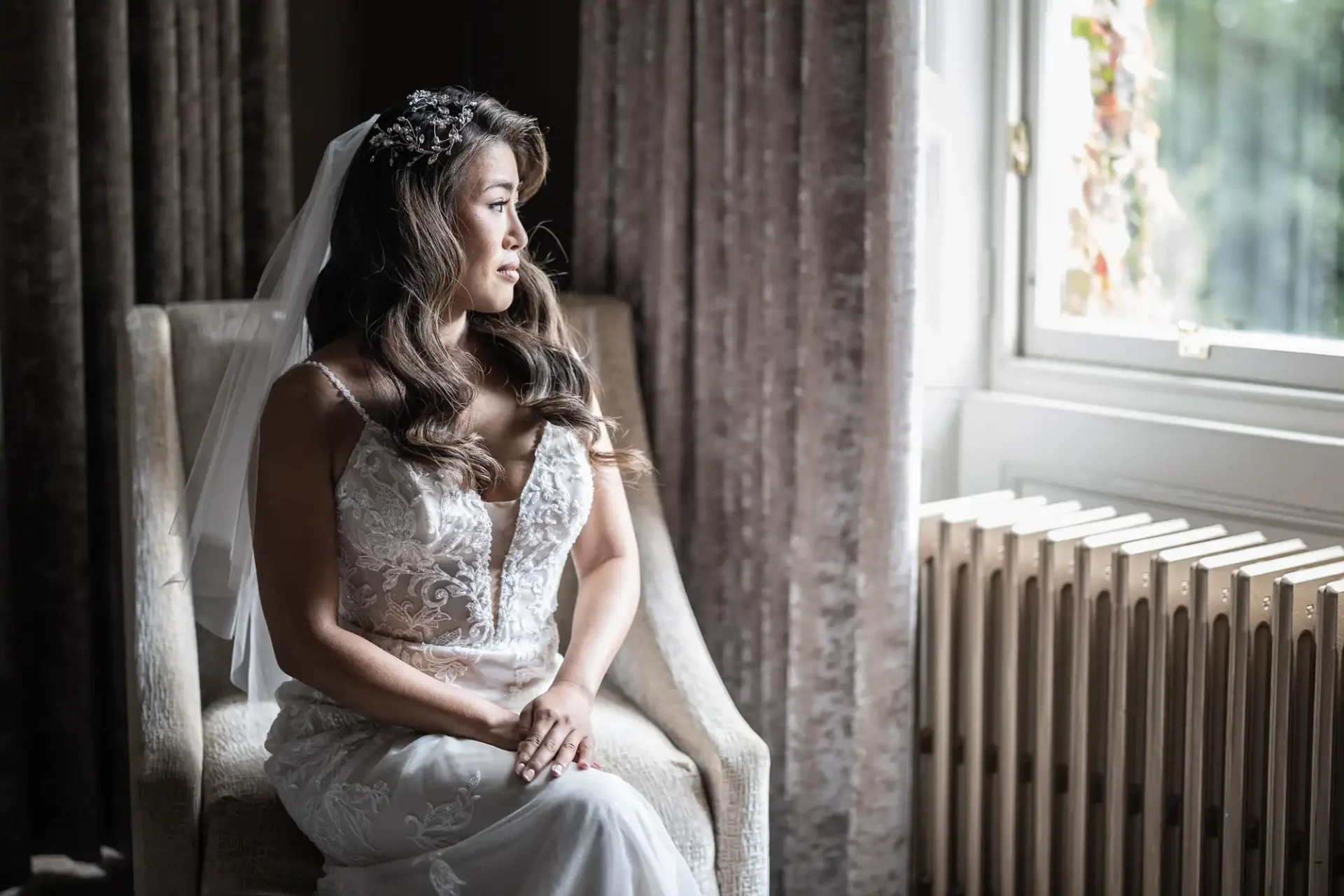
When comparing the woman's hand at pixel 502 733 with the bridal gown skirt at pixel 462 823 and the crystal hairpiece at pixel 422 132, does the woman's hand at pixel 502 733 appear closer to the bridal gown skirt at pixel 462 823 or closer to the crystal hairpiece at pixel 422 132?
the bridal gown skirt at pixel 462 823

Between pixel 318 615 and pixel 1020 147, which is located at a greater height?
pixel 1020 147

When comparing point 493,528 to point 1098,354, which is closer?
point 493,528

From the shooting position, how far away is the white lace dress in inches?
62.0

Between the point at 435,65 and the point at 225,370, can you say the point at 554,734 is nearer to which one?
the point at 225,370

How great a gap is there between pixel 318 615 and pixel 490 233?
0.52m

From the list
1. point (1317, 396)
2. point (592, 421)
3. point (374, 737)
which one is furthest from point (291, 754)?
point (1317, 396)

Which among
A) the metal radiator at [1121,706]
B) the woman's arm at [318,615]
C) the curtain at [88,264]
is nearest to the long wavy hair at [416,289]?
the woman's arm at [318,615]

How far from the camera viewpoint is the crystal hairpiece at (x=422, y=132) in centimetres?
179

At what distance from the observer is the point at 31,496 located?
261cm

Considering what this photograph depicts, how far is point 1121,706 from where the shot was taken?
6.73 ft

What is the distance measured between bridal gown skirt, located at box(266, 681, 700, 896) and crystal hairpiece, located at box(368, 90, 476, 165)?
70 cm

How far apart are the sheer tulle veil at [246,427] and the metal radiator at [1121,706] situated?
1020mm

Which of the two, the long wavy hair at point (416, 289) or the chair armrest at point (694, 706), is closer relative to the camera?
the long wavy hair at point (416, 289)

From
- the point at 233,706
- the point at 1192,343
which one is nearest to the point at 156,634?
the point at 233,706
